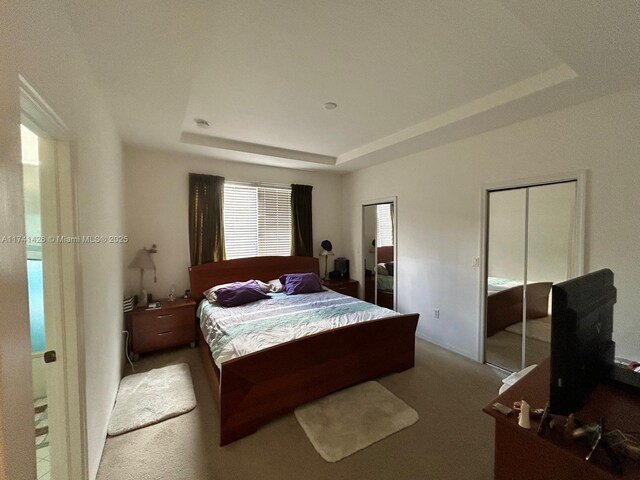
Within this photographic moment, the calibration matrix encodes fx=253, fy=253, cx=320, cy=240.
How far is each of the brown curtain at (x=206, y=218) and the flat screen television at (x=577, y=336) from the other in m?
3.65

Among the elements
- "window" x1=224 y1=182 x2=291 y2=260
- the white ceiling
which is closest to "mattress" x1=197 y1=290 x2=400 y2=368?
"window" x1=224 y1=182 x2=291 y2=260

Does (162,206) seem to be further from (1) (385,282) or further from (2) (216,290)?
(1) (385,282)

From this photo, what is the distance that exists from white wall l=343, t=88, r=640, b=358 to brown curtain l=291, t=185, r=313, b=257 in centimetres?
79

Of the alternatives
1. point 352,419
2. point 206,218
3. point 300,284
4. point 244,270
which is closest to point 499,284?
point 352,419

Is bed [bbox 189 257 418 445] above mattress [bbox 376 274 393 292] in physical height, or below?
below

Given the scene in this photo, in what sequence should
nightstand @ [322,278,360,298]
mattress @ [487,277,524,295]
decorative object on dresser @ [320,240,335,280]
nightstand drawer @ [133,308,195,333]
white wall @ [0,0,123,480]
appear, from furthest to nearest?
decorative object on dresser @ [320,240,335,280] → nightstand @ [322,278,360,298] → nightstand drawer @ [133,308,195,333] → mattress @ [487,277,524,295] → white wall @ [0,0,123,480]

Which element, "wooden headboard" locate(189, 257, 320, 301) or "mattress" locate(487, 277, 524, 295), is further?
"wooden headboard" locate(189, 257, 320, 301)

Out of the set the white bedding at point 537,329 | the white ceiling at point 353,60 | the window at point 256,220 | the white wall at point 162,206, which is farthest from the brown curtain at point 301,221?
the white bedding at point 537,329

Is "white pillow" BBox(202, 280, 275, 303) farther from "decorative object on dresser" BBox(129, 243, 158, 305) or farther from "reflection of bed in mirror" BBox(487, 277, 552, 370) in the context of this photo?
"reflection of bed in mirror" BBox(487, 277, 552, 370)

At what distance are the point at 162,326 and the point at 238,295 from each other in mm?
934

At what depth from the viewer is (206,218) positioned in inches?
143

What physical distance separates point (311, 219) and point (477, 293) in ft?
9.03

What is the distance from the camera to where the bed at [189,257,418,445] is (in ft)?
5.96

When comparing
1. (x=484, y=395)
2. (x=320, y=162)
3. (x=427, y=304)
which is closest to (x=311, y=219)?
(x=320, y=162)
